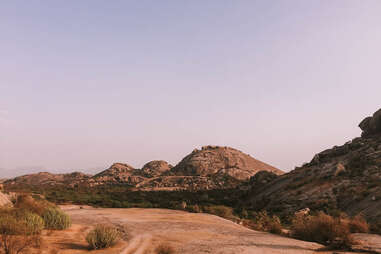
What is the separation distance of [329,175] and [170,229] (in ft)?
97.1

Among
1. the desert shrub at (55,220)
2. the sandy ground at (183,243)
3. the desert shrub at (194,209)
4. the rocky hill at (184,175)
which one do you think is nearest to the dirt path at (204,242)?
the sandy ground at (183,243)

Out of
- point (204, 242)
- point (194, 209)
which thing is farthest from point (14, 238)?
point (194, 209)

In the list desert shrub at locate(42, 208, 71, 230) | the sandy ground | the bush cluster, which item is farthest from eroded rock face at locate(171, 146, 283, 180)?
the bush cluster

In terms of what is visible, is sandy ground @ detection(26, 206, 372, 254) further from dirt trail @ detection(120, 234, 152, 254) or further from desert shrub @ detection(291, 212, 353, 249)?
desert shrub @ detection(291, 212, 353, 249)

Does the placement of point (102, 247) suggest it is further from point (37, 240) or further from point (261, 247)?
point (261, 247)

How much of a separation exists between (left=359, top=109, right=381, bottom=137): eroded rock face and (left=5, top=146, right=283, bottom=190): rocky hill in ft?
77.4

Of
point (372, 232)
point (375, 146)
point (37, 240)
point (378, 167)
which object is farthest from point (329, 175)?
point (37, 240)

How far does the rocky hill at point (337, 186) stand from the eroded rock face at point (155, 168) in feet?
172

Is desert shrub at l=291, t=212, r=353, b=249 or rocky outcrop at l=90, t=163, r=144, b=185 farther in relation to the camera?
rocky outcrop at l=90, t=163, r=144, b=185

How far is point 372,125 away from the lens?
53000 mm

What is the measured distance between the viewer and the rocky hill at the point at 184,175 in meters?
72.5

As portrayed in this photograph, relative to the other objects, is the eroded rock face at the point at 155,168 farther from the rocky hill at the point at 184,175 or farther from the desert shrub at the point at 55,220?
the desert shrub at the point at 55,220

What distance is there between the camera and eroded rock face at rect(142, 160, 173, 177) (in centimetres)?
9441

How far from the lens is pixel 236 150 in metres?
116
